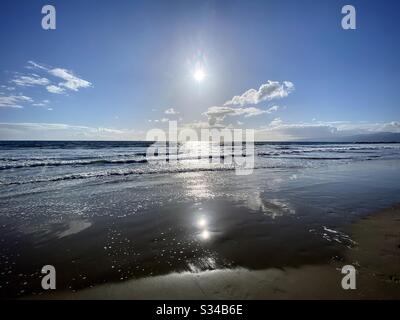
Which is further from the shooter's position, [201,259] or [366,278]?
[201,259]

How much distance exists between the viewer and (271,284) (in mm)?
3598

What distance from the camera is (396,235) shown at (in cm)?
531

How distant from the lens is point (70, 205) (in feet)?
26.6

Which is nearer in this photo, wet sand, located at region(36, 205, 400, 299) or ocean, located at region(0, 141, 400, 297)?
wet sand, located at region(36, 205, 400, 299)

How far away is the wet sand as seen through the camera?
3.39 m

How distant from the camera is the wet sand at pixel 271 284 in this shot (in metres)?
3.39

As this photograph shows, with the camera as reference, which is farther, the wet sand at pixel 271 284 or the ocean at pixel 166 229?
the ocean at pixel 166 229

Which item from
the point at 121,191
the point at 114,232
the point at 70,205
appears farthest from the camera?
the point at 121,191

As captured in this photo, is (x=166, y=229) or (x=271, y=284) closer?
(x=271, y=284)
